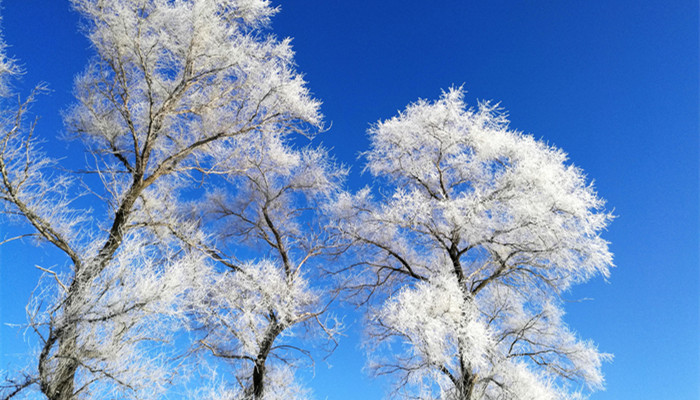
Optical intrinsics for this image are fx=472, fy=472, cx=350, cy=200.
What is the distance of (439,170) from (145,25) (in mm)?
5621

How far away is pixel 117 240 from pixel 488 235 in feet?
19.0

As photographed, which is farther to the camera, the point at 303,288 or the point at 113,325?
the point at 303,288

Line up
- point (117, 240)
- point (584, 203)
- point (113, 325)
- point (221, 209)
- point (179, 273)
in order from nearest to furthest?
point (113, 325), point (179, 273), point (117, 240), point (584, 203), point (221, 209)

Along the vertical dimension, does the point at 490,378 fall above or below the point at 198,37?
below

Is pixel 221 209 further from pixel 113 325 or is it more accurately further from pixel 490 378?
pixel 490 378

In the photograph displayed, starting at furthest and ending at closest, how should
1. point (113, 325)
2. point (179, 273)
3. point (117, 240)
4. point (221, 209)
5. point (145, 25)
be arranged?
point (221, 209) < point (145, 25) < point (117, 240) < point (179, 273) < point (113, 325)

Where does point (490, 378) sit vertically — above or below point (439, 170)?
below

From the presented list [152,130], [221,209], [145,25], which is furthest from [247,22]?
[221,209]

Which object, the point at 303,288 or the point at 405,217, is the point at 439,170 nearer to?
the point at 405,217

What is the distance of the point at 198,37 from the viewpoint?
736 cm

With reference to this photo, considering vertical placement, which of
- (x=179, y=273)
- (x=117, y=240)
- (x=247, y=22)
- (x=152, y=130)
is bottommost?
(x=179, y=273)

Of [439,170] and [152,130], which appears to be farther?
[439,170]

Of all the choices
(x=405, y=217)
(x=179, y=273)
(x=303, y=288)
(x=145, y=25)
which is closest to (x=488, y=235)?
(x=405, y=217)

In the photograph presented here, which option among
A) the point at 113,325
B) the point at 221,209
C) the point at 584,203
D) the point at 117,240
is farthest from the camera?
the point at 221,209
